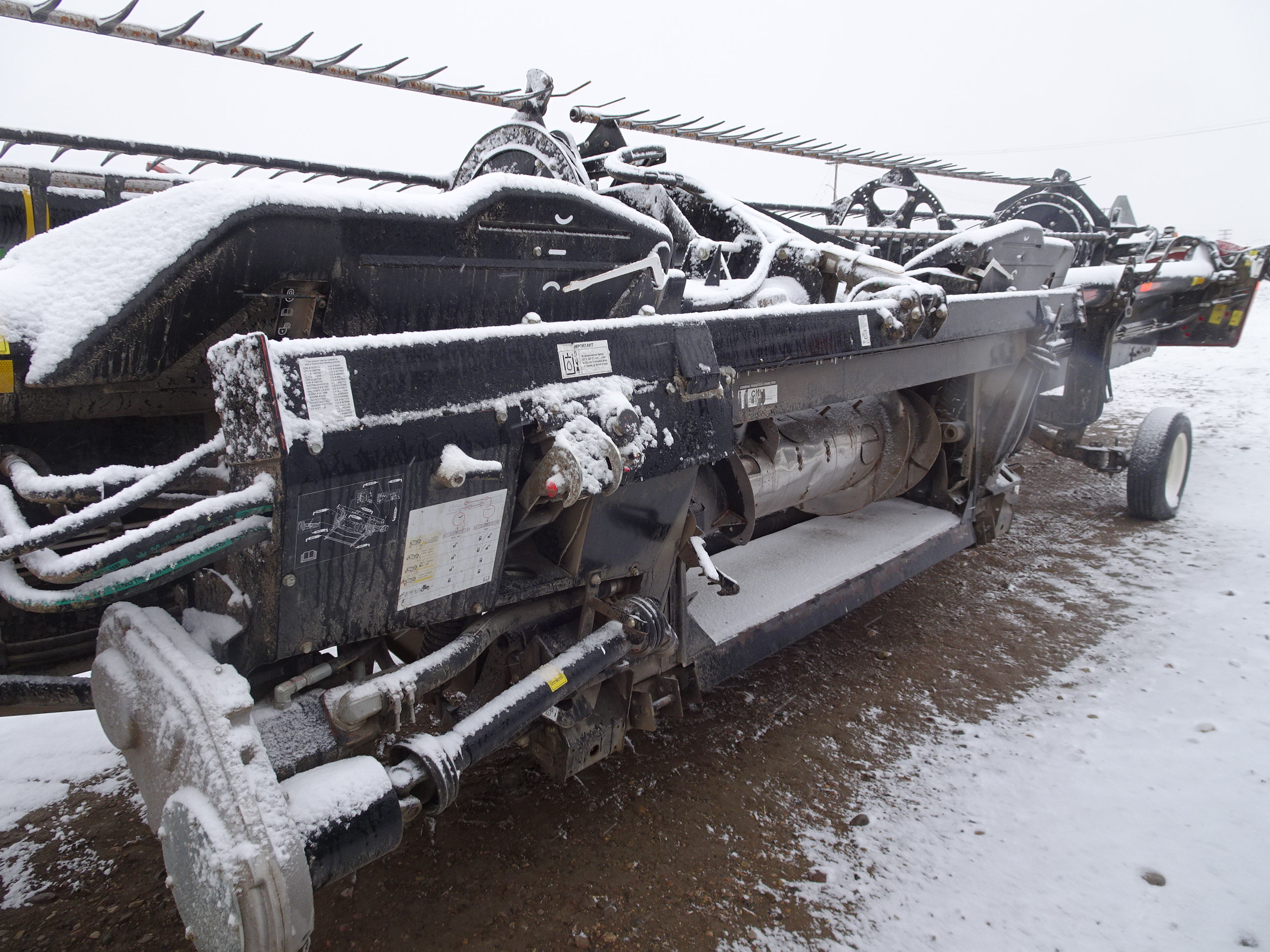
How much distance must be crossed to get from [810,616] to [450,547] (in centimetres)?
147

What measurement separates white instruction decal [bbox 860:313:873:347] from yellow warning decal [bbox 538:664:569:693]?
133 centimetres

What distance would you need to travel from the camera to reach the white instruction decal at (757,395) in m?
2.10

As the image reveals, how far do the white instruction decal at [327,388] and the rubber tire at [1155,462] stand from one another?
4.73 metres

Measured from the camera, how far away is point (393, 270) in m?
1.64

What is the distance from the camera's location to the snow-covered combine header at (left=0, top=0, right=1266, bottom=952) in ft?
4.23

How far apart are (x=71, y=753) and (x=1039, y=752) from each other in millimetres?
3042

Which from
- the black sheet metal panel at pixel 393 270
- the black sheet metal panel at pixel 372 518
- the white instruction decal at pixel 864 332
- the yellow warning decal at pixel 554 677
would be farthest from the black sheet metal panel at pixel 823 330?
the yellow warning decal at pixel 554 677

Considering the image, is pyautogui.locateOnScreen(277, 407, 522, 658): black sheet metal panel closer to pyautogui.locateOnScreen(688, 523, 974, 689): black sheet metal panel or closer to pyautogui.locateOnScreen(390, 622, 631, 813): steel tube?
pyautogui.locateOnScreen(390, 622, 631, 813): steel tube

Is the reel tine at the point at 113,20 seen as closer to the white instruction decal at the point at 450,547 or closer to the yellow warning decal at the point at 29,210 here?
the yellow warning decal at the point at 29,210

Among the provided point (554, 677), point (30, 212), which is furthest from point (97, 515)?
point (30, 212)

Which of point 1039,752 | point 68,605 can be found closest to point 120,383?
point 68,605

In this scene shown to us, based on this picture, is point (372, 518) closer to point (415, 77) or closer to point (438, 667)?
point (438, 667)

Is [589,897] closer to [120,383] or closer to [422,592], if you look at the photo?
[422,592]

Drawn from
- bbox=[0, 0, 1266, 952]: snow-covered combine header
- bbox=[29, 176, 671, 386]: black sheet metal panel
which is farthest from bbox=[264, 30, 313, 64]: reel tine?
bbox=[29, 176, 671, 386]: black sheet metal panel
